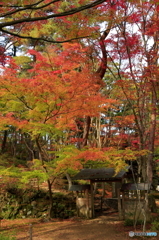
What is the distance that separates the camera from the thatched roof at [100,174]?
1069 cm

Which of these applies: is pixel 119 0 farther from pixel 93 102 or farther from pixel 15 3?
pixel 15 3

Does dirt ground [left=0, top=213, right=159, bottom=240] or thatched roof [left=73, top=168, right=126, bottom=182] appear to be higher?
thatched roof [left=73, top=168, right=126, bottom=182]

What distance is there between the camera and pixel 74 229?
30.0ft

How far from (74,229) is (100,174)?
9.46ft

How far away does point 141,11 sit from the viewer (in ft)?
25.5

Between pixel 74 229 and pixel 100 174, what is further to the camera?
pixel 100 174

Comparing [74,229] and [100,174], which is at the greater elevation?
[100,174]

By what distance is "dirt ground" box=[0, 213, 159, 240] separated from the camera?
26.4ft

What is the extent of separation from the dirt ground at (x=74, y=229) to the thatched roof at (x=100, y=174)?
1.84 meters

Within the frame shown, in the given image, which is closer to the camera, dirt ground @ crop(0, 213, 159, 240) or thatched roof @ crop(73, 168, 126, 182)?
dirt ground @ crop(0, 213, 159, 240)

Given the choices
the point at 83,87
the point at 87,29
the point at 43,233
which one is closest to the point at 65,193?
the point at 43,233

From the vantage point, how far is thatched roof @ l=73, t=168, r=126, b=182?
10694mm

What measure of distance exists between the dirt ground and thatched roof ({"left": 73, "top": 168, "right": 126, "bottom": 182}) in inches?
72.4

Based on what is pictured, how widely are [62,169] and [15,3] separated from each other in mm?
7751
